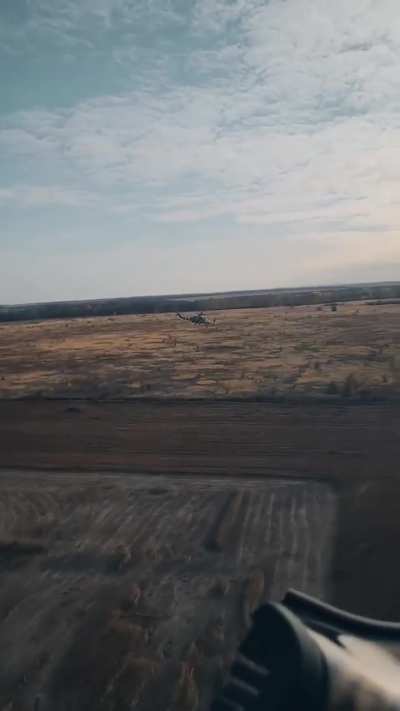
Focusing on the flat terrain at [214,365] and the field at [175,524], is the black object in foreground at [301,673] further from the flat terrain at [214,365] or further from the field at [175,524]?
the flat terrain at [214,365]

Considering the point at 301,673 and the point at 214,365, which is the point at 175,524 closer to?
the point at 301,673

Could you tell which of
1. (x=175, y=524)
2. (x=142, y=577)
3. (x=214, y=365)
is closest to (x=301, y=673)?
(x=142, y=577)

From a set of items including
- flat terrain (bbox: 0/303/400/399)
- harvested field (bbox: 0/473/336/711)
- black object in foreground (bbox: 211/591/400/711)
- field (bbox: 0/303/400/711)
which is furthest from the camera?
flat terrain (bbox: 0/303/400/399)

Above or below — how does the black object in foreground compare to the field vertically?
above

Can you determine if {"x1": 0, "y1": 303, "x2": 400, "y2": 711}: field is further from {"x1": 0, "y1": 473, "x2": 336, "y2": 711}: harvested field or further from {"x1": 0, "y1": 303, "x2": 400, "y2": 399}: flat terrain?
{"x1": 0, "y1": 303, "x2": 400, "y2": 399}: flat terrain

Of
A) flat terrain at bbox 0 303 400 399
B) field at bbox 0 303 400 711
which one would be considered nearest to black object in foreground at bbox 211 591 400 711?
field at bbox 0 303 400 711

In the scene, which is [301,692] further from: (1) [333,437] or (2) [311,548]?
(1) [333,437]

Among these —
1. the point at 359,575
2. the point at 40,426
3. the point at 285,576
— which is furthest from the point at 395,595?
the point at 40,426
